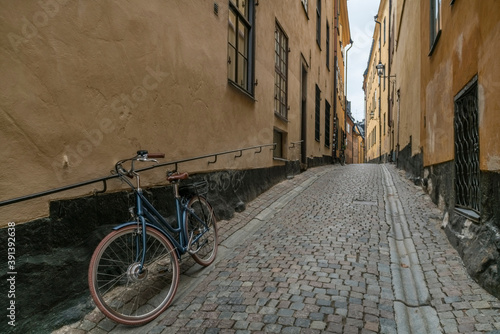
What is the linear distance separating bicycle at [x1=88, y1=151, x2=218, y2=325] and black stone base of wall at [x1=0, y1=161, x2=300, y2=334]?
0.24 m

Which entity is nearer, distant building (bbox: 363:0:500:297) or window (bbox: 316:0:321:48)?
distant building (bbox: 363:0:500:297)

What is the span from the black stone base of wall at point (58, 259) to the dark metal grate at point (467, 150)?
12.2 ft

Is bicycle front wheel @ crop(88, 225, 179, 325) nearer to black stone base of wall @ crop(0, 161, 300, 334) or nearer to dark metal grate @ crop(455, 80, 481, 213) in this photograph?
black stone base of wall @ crop(0, 161, 300, 334)

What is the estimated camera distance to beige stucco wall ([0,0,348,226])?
2.48 metres

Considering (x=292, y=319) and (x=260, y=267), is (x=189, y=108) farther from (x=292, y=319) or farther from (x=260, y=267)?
(x=292, y=319)

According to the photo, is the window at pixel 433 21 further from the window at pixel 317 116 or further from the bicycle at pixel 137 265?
the window at pixel 317 116

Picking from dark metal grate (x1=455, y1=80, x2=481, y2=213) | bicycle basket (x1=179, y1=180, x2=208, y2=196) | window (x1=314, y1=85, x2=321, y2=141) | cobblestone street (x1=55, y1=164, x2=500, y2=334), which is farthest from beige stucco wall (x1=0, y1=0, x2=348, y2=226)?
window (x1=314, y1=85, x2=321, y2=141)

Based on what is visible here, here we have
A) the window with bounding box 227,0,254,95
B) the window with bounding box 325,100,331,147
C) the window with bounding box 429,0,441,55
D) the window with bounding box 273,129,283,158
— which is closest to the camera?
the window with bounding box 429,0,441,55

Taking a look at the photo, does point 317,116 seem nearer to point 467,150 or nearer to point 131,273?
point 467,150

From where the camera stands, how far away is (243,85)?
7.20 meters

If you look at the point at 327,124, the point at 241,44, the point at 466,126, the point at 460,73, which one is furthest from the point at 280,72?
the point at 327,124

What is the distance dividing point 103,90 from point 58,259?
58.5 inches

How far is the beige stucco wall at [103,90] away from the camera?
248 cm

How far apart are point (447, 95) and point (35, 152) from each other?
525 cm
